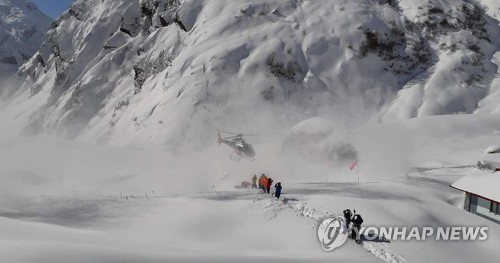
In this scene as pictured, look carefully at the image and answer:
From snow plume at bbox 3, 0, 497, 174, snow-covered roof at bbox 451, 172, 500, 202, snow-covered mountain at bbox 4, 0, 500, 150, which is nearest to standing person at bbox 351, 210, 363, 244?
snow-covered roof at bbox 451, 172, 500, 202

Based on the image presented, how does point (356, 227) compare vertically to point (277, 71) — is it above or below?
above

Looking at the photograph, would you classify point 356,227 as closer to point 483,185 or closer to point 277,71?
point 483,185

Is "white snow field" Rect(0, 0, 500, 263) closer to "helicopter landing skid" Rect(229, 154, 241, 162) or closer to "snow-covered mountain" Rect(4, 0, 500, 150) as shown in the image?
"snow-covered mountain" Rect(4, 0, 500, 150)

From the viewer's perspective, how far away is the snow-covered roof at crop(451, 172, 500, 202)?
2191cm

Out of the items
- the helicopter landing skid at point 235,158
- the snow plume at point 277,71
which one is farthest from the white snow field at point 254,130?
the helicopter landing skid at point 235,158

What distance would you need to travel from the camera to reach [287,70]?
5603 centimetres

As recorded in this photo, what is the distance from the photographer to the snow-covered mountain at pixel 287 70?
5209 cm

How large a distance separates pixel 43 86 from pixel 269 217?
101 metres

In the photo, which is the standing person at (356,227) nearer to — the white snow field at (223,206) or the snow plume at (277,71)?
the white snow field at (223,206)

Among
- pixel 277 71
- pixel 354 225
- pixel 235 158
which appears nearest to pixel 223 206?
pixel 354 225

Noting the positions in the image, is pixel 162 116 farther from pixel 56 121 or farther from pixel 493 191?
pixel 493 191

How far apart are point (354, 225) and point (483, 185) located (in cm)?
1082

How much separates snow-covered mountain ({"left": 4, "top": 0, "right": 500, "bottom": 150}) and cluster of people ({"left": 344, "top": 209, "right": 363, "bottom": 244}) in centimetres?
3233

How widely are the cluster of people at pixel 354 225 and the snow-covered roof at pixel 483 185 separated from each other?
964 centimetres
